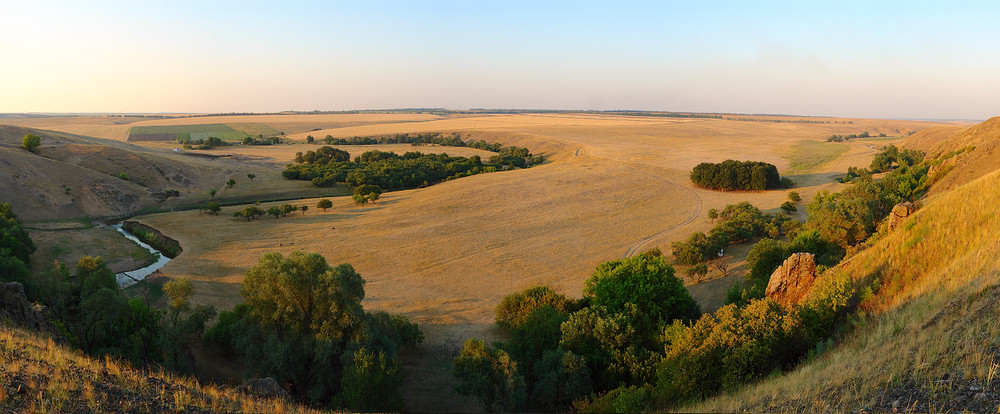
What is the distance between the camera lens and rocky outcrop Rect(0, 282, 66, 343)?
14.1 meters

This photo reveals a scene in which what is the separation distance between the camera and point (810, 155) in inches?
3866

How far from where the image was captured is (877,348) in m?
10.5

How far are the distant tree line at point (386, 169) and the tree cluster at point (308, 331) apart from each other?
50764mm

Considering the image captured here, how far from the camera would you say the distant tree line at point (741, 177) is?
207 ft

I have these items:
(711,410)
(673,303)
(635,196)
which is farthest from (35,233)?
(635,196)

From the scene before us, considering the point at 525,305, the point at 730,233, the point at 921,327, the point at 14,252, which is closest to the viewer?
the point at 921,327

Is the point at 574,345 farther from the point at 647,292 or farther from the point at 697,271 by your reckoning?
the point at 697,271

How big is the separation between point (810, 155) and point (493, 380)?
104 metres

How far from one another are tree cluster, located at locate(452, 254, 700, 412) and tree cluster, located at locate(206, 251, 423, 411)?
3.61m

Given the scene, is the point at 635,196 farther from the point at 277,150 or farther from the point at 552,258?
the point at 277,150

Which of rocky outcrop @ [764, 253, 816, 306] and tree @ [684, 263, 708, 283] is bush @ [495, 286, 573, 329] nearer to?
rocky outcrop @ [764, 253, 816, 306]

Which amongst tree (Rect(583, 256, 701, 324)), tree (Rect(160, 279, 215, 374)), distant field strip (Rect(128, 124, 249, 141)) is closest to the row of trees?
distant field strip (Rect(128, 124, 249, 141))

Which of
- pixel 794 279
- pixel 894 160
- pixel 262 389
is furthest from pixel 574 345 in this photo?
pixel 894 160

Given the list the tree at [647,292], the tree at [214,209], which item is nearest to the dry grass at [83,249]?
the tree at [214,209]
